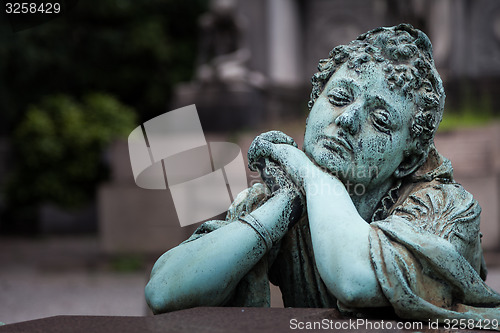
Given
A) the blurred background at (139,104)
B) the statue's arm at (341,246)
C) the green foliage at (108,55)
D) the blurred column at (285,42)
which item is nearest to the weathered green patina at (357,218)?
the statue's arm at (341,246)

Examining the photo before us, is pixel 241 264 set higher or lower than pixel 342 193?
lower

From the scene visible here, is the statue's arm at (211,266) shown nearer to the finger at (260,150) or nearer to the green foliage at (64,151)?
the finger at (260,150)

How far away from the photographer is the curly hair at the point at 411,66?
88.4 inches

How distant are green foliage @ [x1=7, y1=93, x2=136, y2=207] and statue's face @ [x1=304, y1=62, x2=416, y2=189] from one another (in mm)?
11232

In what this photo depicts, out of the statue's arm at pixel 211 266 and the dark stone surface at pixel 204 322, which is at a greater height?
the statue's arm at pixel 211 266

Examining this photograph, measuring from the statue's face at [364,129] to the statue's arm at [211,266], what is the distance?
280 millimetres

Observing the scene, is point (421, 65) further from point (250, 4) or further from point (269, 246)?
point (250, 4)

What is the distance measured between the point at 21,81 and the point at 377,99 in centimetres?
1400

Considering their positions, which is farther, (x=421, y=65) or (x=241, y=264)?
(x=421, y=65)

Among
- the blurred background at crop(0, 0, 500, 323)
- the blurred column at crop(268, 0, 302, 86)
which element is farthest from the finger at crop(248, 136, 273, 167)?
the blurred column at crop(268, 0, 302, 86)

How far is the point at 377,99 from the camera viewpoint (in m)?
2.22

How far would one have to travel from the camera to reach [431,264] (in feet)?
6.42

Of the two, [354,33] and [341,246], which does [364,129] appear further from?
[354,33]

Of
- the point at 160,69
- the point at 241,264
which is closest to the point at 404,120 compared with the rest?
the point at 241,264
